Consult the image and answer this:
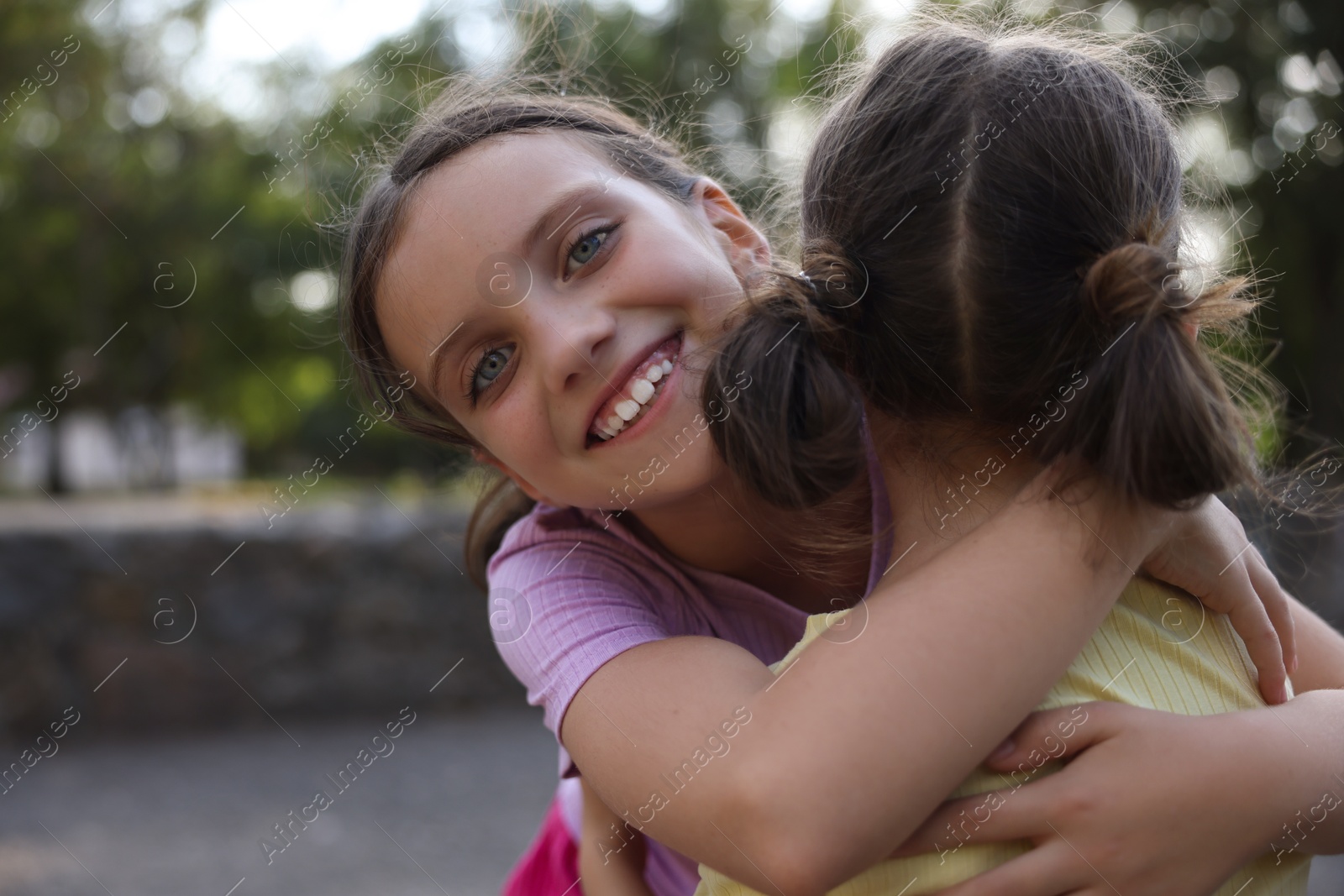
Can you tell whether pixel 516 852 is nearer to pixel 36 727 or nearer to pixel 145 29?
pixel 36 727

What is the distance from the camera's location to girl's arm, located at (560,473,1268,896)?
0.95m

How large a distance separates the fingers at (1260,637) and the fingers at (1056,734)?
23 cm

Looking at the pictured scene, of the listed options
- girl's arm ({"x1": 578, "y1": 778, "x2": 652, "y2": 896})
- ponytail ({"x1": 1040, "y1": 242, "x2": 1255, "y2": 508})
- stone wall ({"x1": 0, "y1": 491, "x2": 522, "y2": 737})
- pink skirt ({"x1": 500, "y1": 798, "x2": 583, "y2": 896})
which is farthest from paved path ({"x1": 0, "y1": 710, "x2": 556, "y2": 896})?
ponytail ({"x1": 1040, "y1": 242, "x2": 1255, "y2": 508})

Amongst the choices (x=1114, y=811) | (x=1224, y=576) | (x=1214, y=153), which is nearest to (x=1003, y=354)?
(x=1224, y=576)

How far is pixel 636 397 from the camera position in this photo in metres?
1.33

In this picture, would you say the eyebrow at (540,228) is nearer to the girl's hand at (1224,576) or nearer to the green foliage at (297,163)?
the green foliage at (297,163)

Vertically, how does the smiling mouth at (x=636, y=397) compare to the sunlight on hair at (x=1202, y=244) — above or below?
above

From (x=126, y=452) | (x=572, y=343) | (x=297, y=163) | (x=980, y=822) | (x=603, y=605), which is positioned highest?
(x=126, y=452)

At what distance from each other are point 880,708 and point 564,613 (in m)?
0.50

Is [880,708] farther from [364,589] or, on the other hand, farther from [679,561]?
[364,589]

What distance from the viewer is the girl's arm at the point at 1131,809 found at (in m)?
1.03

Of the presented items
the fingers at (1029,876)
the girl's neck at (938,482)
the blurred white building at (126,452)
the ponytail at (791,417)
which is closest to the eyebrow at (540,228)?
the ponytail at (791,417)

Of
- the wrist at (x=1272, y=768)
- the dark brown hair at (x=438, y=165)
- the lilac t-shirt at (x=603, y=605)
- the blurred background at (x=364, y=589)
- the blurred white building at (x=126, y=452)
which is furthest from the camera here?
the blurred white building at (x=126, y=452)

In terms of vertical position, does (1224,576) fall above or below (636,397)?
below
